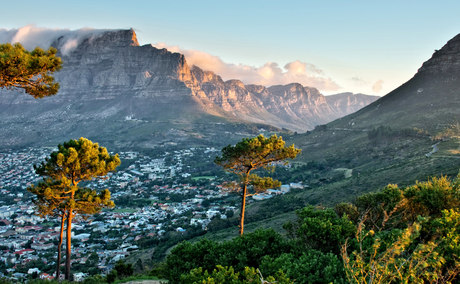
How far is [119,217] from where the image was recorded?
131ft

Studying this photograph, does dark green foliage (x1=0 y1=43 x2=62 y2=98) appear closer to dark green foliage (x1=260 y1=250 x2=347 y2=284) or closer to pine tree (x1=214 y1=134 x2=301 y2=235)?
pine tree (x1=214 y1=134 x2=301 y2=235)

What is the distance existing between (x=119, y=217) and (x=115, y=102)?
384 feet

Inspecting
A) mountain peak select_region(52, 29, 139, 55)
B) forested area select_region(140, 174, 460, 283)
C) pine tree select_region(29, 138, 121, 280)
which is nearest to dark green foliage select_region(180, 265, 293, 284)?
forested area select_region(140, 174, 460, 283)

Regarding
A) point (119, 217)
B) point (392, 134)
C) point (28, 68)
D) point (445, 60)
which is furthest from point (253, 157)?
point (445, 60)

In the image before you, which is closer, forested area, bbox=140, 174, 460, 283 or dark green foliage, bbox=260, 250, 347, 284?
forested area, bbox=140, 174, 460, 283

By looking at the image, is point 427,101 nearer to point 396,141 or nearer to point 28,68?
point 396,141

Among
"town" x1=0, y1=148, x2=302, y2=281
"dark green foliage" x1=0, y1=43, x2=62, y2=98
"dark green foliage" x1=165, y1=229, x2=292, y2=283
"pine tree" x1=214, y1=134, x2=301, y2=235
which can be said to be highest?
"dark green foliage" x1=0, y1=43, x2=62, y2=98

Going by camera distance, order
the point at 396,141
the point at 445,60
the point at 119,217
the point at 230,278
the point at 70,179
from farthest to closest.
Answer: the point at 445,60 → the point at 396,141 → the point at 119,217 → the point at 70,179 → the point at 230,278

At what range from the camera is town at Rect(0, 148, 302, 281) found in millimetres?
24562

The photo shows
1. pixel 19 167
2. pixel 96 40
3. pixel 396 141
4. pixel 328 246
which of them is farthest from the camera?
pixel 96 40

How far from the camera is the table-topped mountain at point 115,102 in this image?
11412cm

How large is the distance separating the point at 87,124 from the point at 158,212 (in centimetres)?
9805

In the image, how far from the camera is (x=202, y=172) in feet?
233

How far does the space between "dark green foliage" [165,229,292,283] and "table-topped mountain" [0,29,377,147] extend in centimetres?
9844
